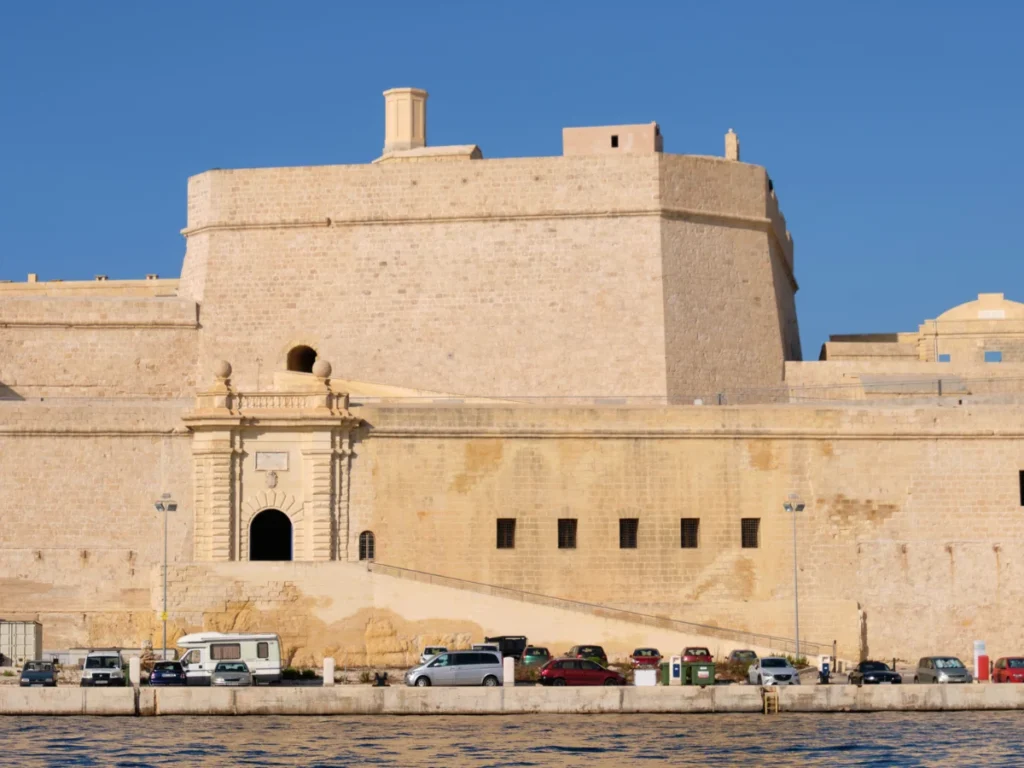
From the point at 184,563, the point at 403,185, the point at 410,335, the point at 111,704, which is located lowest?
the point at 111,704

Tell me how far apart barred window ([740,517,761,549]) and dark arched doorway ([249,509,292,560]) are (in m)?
9.80

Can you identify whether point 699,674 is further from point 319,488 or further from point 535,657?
point 319,488

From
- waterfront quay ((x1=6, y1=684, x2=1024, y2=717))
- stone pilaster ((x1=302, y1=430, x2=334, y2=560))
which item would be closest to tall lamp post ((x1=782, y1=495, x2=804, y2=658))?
waterfront quay ((x1=6, y1=684, x2=1024, y2=717))

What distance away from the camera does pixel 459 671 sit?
4156cm

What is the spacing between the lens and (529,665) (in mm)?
44688

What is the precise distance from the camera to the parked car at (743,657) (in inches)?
1764

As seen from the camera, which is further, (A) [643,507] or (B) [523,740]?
(A) [643,507]

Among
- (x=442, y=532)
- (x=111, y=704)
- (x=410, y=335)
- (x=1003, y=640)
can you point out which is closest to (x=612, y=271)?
(x=410, y=335)

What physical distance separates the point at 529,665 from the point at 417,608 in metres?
3.20

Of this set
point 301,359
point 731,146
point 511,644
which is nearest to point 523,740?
point 511,644

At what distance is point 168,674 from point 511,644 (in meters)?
7.52

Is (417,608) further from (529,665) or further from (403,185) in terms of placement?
(403,185)

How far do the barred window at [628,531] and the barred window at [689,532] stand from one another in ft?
3.15

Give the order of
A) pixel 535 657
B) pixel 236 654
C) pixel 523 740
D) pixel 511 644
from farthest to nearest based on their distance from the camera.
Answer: pixel 511 644, pixel 535 657, pixel 236 654, pixel 523 740
